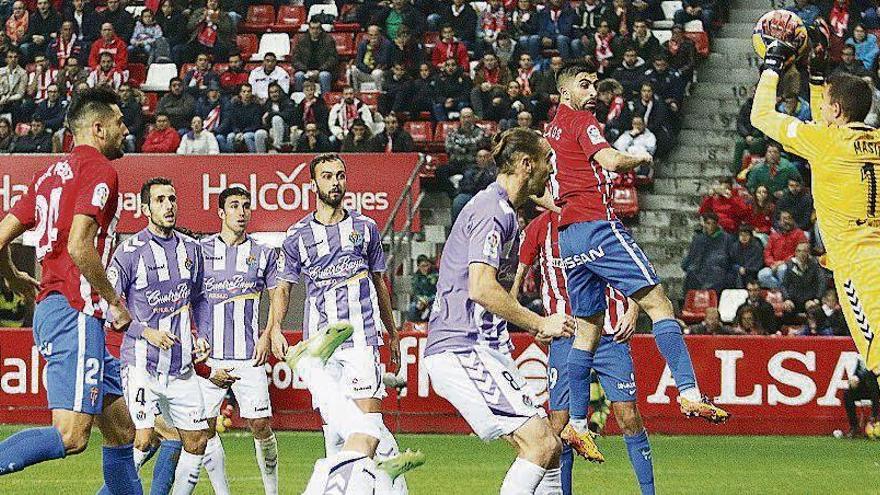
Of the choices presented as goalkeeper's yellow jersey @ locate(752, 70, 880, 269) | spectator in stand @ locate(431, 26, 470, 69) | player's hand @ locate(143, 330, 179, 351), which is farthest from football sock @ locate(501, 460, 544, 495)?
spectator in stand @ locate(431, 26, 470, 69)

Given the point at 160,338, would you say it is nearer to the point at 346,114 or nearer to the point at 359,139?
the point at 359,139

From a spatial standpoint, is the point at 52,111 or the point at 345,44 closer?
the point at 52,111

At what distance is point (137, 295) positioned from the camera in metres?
10.1

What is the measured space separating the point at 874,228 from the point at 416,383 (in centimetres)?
827

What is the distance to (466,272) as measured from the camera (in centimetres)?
781

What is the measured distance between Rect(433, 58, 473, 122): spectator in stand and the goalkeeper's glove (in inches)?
489

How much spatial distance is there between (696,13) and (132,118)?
8.94m

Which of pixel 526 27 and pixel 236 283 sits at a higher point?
pixel 526 27

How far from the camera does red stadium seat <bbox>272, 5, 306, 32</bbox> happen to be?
24.3m

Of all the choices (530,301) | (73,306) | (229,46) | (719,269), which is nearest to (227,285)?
(73,306)

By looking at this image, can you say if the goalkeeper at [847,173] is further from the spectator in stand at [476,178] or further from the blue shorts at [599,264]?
the spectator in stand at [476,178]

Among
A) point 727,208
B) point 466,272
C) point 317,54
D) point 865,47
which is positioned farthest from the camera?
point 317,54

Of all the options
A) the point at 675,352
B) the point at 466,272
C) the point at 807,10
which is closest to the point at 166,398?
the point at 466,272

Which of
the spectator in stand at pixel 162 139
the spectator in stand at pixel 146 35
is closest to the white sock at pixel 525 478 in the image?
the spectator in stand at pixel 162 139
